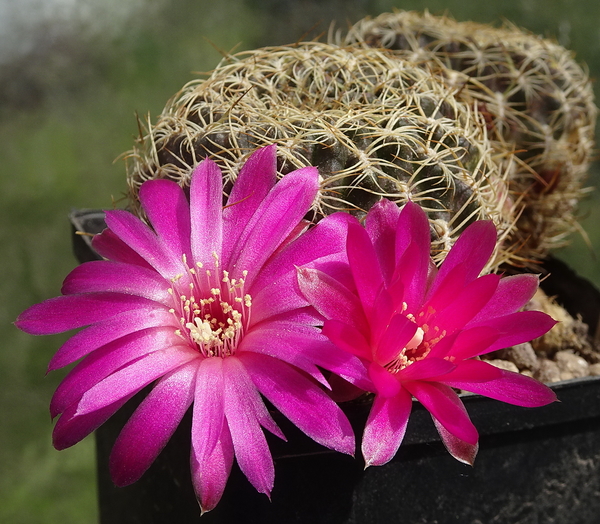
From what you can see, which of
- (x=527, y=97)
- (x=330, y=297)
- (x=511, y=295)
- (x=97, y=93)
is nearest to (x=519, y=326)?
(x=511, y=295)

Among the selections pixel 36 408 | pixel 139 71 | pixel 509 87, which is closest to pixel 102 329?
pixel 509 87

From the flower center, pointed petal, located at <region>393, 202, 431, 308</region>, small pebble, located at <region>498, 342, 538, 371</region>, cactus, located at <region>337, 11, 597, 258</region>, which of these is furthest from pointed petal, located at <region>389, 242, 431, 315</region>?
cactus, located at <region>337, 11, 597, 258</region>

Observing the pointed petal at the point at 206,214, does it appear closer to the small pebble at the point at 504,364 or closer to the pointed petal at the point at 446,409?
the pointed petal at the point at 446,409

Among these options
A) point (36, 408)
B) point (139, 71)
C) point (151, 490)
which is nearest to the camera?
point (151, 490)

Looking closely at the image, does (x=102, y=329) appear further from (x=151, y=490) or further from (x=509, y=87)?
(x=509, y=87)

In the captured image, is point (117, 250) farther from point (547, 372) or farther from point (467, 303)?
point (547, 372)
